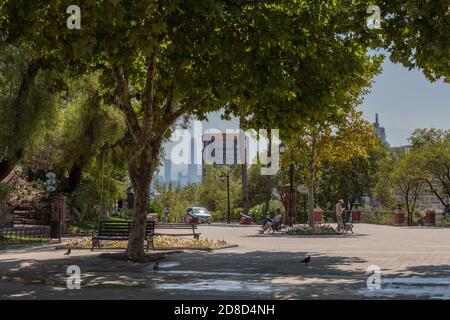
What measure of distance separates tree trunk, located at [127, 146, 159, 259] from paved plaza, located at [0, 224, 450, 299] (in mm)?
795

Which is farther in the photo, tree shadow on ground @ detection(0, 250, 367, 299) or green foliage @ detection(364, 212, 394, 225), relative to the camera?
green foliage @ detection(364, 212, 394, 225)

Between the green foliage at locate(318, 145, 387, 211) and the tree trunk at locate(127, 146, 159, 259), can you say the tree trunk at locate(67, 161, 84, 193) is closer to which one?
the tree trunk at locate(127, 146, 159, 259)

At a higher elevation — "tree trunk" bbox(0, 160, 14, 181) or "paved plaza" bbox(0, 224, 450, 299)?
"tree trunk" bbox(0, 160, 14, 181)

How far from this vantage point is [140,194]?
1644 centimetres

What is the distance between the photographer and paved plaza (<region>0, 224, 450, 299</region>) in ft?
32.7

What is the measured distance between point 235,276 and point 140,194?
4954mm

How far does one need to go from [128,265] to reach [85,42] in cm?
601

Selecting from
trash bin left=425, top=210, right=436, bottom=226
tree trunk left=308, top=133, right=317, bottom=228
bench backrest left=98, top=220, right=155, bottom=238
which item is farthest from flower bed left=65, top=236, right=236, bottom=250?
trash bin left=425, top=210, right=436, bottom=226

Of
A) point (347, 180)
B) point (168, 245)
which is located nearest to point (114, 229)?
point (168, 245)

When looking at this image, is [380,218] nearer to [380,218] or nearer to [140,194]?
[380,218]

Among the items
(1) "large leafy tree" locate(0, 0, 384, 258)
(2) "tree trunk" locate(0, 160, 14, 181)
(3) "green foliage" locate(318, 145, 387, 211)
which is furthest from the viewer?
(3) "green foliage" locate(318, 145, 387, 211)

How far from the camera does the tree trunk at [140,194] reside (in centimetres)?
1614

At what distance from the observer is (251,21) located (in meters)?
13.6
